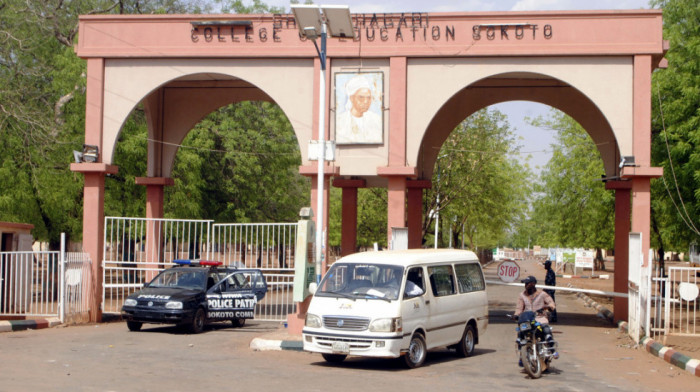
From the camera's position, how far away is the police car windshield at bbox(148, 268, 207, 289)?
1966 centimetres

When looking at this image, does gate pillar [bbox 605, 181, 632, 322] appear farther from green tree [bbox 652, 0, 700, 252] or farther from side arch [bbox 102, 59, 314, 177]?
side arch [bbox 102, 59, 314, 177]

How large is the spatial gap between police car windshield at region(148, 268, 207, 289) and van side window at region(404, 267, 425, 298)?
7026mm

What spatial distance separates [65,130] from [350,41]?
499 inches

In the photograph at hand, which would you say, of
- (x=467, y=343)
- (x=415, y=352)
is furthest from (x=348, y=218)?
(x=415, y=352)

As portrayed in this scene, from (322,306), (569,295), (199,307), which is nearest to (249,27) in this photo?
(199,307)

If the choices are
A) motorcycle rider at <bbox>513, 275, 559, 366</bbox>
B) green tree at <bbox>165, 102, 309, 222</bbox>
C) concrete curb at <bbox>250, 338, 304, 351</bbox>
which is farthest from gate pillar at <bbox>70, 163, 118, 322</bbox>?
motorcycle rider at <bbox>513, 275, 559, 366</bbox>

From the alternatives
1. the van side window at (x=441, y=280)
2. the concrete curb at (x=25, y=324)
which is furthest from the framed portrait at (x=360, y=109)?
the concrete curb at (x=25, y=324)

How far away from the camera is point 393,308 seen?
1334 cm

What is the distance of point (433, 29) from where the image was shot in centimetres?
2088

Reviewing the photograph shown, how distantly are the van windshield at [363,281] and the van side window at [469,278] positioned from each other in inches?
80.4

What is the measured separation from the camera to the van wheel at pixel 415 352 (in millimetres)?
13570

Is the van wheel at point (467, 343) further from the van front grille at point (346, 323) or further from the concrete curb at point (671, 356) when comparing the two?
the concrete curb at point (671, 356)

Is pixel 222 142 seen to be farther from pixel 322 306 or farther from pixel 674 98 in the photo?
pixel 322 306

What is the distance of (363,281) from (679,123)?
16350mm
